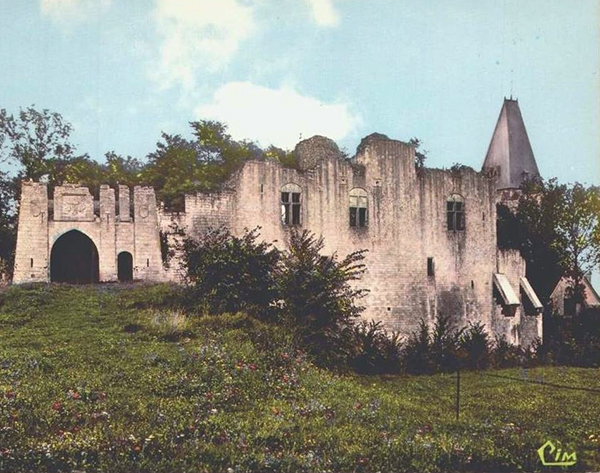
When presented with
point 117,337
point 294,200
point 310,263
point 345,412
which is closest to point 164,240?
point 294,200

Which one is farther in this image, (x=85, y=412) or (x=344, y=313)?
(x=344, y=313)

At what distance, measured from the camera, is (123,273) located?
23922 mm

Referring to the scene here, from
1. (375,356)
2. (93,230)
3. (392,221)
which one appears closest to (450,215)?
(392,221)

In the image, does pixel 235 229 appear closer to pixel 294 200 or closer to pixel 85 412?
pixel 294 200

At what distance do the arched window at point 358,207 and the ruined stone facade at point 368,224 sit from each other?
39mm

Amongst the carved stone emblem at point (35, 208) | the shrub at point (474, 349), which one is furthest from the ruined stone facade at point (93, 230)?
the shrub at point (474, 349)

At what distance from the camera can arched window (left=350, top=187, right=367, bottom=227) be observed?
26.5 metres

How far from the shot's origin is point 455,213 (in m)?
28.4

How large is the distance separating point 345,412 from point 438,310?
644 inches

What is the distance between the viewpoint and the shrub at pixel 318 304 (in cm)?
1833

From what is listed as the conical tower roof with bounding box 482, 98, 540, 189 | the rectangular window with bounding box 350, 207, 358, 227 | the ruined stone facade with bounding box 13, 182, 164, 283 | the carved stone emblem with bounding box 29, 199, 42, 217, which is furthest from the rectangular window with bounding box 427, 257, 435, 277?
the conical tower roof with bounding box 482, 98, 540, 189

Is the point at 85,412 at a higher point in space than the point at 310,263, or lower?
lower

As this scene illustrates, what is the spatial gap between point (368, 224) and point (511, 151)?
71.2 feet

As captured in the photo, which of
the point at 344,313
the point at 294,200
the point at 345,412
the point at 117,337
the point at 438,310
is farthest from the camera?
the point at 438,310
